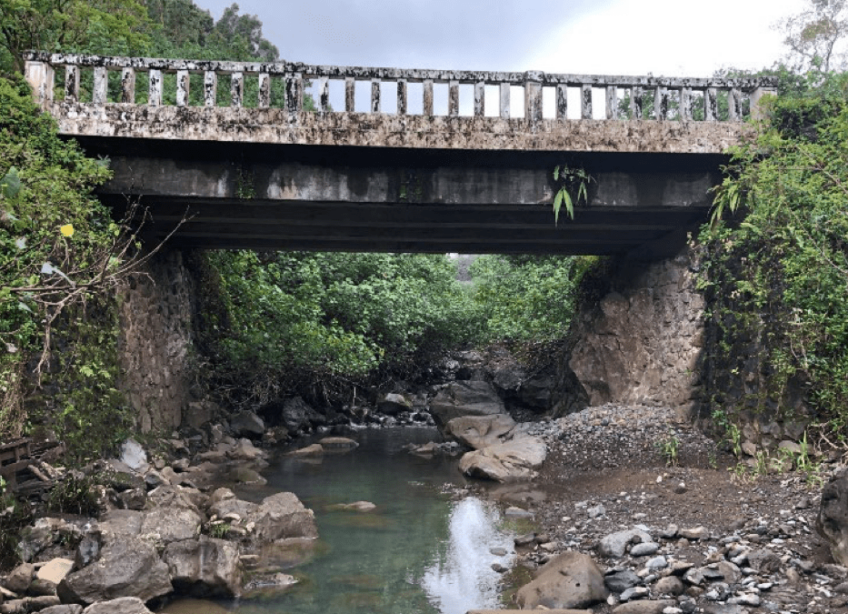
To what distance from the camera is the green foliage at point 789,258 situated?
31.3 ft

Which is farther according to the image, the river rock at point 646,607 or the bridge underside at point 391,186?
the bridge underside at point 391,186

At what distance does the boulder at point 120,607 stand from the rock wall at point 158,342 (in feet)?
19.9

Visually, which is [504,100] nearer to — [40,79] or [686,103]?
[686,103]

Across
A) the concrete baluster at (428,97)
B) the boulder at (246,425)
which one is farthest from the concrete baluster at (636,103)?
the boulder at (246,425)

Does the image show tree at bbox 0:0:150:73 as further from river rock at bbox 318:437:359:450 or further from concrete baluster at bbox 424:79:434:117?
river rock at bbox 318:437:359:450

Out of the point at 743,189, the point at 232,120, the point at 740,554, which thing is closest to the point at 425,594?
the point at 740,554

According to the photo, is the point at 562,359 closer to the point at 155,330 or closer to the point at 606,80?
the point at 606,80

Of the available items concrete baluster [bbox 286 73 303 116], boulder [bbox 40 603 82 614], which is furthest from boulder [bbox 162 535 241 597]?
concrete baluster [bbox 286 73 303 116]

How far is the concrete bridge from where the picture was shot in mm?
10859

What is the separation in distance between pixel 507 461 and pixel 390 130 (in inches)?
237

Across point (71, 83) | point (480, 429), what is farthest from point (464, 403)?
point (71, 83)

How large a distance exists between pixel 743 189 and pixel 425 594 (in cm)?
799

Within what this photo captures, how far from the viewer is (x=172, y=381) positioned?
1477 cm

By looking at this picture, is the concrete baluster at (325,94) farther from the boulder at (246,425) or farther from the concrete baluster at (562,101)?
the boulder at (246,425)
